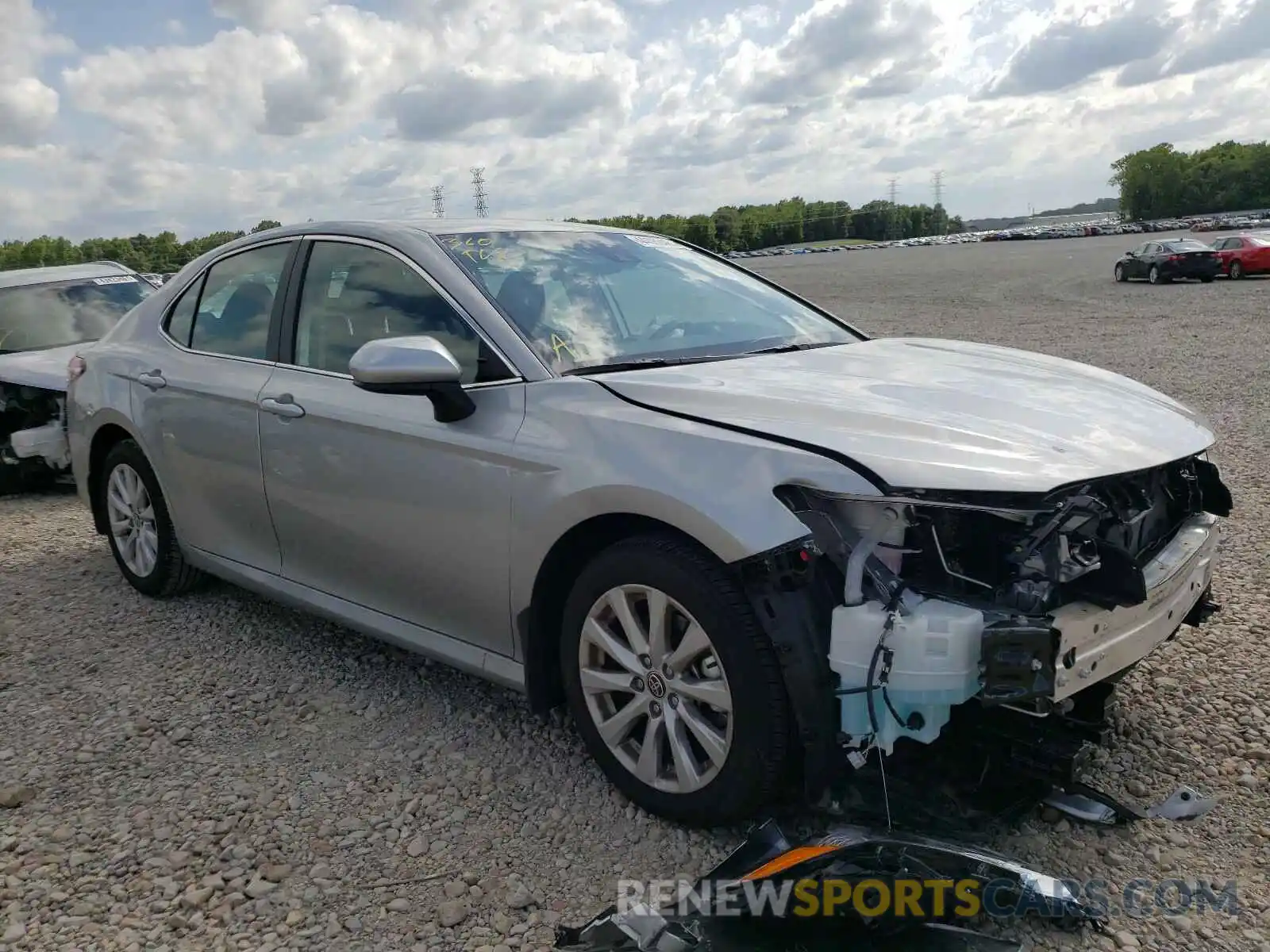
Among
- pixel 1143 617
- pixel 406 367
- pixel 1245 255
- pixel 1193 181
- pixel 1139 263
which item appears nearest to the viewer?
pixel 1143 617

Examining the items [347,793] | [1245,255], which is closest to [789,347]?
[347,793]

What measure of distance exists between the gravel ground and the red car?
26587 millimetres

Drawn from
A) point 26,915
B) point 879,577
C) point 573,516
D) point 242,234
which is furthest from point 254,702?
point 879,577

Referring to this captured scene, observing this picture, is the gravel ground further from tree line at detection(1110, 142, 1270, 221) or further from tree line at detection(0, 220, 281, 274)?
tree line at detection(1110, 142, 1270, 221)

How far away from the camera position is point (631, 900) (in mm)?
2664

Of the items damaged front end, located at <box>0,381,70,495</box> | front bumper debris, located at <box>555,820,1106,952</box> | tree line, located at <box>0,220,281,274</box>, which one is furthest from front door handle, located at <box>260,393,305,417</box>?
tree line, located at <box>0,220,281,274</box>

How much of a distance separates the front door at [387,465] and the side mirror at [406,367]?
0.61ft

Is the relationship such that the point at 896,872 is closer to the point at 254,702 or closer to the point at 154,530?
the point at 254,702

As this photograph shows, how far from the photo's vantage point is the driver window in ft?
11.3

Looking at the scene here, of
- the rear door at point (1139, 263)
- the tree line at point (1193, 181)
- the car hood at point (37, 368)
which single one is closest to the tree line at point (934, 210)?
the tree line at point (1193, 181)

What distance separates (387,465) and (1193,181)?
148 meters

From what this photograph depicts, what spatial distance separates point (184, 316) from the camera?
477 cm

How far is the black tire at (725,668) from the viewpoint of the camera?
2596 millimetres

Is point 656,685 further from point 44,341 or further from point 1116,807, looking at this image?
point 44,341
